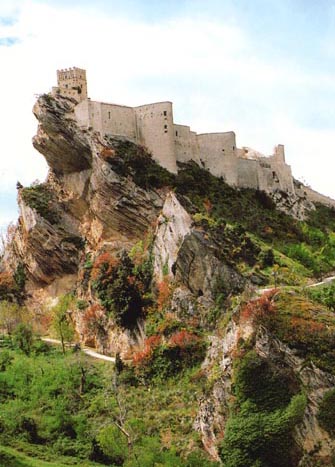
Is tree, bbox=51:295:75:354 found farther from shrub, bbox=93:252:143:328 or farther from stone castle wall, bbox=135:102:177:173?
stone castle wall, bbox=135:102:177:173

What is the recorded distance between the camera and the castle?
61062 mm

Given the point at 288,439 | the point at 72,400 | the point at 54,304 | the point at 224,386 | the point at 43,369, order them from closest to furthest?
the point at 288,439 < the point at 224,386 < the point at 72,400 < the point at 43,369 < the point at 54,304

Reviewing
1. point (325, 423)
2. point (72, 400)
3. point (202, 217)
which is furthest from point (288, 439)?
point (202, 217)

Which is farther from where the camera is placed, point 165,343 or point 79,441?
point 165,343

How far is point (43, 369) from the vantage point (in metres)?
50.9

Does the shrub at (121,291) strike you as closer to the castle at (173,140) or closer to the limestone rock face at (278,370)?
the castle at (173,140)

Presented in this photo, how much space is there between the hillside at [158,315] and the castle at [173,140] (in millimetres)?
1206

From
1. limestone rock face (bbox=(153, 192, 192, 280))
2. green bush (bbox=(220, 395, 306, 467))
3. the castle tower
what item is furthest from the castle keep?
green bush (bbox=(220, 395, 306, 467))

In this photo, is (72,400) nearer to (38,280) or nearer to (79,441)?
(79,441)

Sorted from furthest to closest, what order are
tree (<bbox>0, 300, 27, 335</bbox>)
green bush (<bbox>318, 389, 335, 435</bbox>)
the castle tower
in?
the castle tower → tree (<bbox>0, 300, 27, 335</bbox>) → green bush (<bbox>318, 389, 335, 435</bbox>)

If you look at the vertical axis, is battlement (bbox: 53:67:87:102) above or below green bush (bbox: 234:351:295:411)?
above

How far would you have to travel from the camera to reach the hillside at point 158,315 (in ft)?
120

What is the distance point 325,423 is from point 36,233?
35782 mm

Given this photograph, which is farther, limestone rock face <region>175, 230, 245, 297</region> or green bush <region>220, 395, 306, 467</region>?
limestone rock face <region>175, 230, 245, 297</region>
